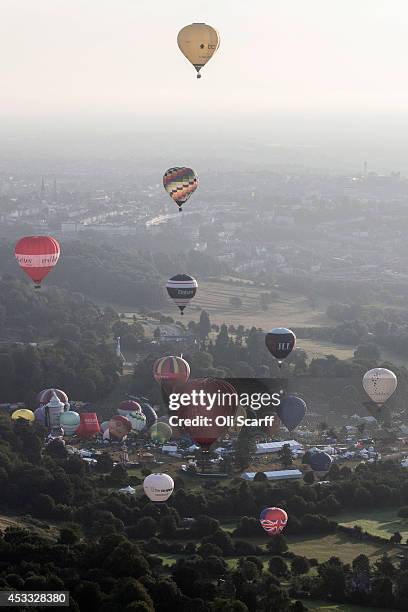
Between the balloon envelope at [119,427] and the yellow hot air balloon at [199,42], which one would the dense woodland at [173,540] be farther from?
the yellow hot air balloon at [199,42]

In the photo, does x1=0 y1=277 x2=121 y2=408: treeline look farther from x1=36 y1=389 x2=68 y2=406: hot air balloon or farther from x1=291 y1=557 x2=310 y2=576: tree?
x1=291 y1=557 x2=310 y2=576: tree

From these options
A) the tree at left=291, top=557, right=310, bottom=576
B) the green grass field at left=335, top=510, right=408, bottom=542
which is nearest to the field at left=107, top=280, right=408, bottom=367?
the green grass field at left=335, top=510, right=408, bottom=542

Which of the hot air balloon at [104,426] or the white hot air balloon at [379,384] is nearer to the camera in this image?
the hot air balloon at [104,426]

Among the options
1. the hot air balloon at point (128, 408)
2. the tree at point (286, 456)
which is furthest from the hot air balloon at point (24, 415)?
the tree at point (286, 456)

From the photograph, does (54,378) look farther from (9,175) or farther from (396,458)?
(9,175)

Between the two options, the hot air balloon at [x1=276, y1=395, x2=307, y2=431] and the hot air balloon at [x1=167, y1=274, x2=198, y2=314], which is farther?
the hot air balloon at [x1=167, y1=274, x2=198, y2=314]

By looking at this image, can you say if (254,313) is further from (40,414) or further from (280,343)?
(40,414)
